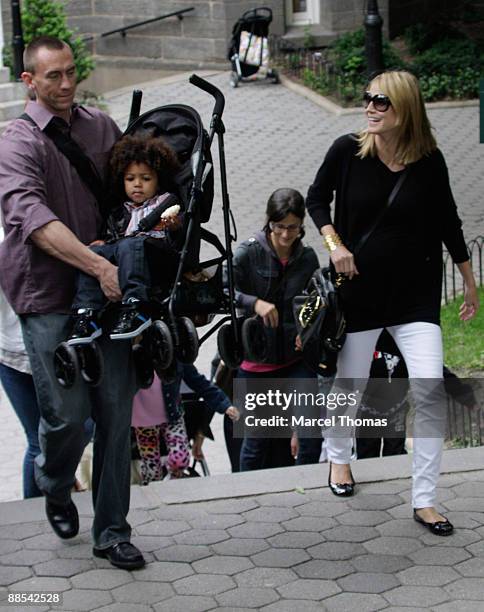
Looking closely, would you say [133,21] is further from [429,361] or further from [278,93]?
[429,361]

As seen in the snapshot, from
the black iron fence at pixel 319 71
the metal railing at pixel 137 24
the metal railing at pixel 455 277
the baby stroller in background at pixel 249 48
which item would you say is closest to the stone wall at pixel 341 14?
the black iron fence at pixel 319 71

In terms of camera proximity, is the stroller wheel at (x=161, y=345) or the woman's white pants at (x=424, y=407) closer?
the stroller wheel at (x=161, y=345)

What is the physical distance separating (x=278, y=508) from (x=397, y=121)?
5.89 ft

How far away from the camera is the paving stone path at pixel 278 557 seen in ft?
15.7

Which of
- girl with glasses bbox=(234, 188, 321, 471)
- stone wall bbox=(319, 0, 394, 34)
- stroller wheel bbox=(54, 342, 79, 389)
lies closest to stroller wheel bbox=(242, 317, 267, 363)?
stroller wheel bbox=(54, 342, 79, 389)

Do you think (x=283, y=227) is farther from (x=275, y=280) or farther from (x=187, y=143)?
(x=187, y=143)

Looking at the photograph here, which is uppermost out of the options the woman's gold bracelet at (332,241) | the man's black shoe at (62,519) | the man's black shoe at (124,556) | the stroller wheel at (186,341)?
the woman's gold bracelet at (332,241)

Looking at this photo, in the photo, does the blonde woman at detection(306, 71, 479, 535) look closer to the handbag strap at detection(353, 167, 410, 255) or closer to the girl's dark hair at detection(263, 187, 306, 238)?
the handbag strap at detection(353, 167, 410, 255)

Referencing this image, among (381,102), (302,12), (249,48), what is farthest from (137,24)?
(381,102)

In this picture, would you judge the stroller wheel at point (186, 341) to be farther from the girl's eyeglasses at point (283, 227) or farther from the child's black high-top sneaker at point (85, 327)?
the girl's eyeglasses at point (283, 227)

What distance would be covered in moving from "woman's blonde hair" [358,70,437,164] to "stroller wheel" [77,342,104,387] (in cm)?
149

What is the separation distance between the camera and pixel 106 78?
69.9 ft

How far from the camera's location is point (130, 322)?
184 inches

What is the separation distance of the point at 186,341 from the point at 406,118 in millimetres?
1398
